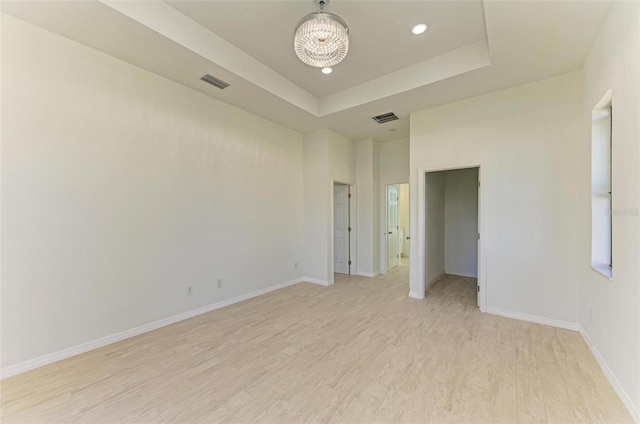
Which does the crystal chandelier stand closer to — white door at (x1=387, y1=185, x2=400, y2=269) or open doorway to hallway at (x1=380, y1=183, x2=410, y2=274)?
open doorway to hallway at (x1=380, y1=183, x2=410, y2=274)

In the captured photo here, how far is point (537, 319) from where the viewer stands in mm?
3305

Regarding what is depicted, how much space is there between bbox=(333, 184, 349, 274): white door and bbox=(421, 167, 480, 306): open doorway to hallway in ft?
6.11

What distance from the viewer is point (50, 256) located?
2477 millimetres

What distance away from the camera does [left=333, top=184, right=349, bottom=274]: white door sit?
20.0 feet

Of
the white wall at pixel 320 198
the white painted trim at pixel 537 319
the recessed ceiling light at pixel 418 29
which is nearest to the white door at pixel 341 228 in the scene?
the white wall at pixel 320 198

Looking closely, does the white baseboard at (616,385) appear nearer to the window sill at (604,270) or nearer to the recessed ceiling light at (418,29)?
the window sill at (604,270)

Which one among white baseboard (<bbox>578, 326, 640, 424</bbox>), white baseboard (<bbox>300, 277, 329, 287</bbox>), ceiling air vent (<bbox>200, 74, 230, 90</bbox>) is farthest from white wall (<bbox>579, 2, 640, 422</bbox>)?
ceiling air vent (<bbox>200, 74, 230, 90</bbox>)

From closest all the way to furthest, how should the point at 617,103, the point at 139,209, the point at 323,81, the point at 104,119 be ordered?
the point at 617,103
the point at 104,119
the point at 139,209
the point at 323,81

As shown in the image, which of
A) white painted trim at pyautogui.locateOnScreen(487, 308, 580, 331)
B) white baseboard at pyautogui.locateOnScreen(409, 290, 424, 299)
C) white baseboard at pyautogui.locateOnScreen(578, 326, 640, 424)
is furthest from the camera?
white baseboard at pyautogui.locateOnScreen(409, 290, 424, 299)

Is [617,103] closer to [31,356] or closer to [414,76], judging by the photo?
[414,76]

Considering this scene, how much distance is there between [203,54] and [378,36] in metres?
1.94

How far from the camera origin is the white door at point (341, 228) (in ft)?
20.0

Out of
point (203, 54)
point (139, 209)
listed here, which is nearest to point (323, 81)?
point (203, 54)

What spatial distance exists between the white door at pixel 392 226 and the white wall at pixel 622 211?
383 centimetres
